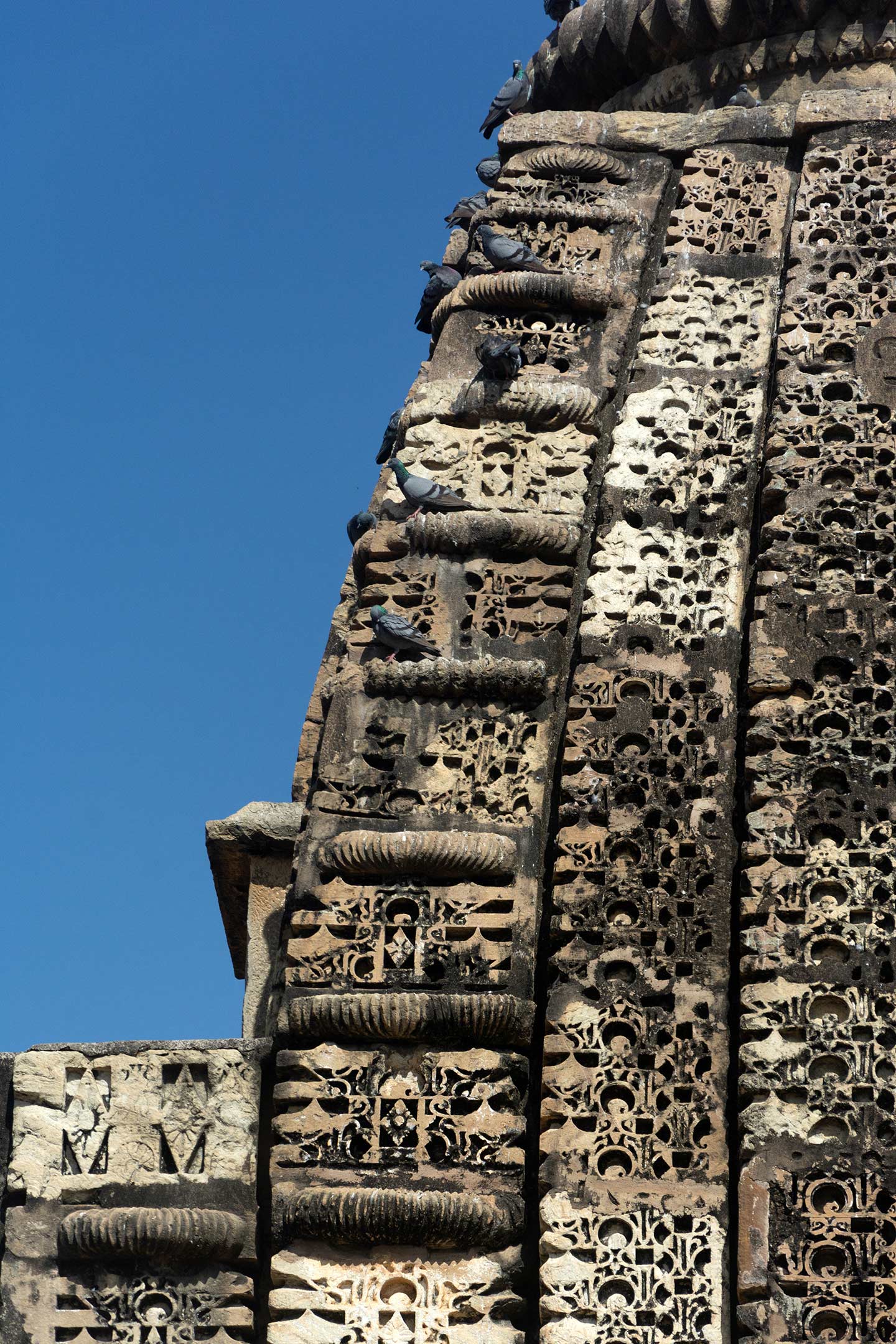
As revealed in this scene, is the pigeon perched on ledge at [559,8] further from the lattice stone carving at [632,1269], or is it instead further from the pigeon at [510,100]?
the lattice stone carving at [632,1269]

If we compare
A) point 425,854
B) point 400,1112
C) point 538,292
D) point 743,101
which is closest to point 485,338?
point 538,292

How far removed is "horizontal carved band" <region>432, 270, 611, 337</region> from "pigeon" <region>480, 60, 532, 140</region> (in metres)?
2.58

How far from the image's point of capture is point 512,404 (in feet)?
40.4

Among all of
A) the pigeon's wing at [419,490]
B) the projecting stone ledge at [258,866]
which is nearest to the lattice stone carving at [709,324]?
the pigeon's wing at [419,490]

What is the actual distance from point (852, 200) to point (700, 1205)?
5556 mm

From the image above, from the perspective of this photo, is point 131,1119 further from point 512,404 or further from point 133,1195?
point 512,404

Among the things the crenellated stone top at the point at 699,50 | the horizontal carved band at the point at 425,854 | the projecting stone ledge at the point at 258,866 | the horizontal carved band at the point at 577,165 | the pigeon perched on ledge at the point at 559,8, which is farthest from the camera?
the pigeon perched on ledge at the point at 559,8

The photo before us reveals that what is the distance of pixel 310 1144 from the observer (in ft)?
32.5

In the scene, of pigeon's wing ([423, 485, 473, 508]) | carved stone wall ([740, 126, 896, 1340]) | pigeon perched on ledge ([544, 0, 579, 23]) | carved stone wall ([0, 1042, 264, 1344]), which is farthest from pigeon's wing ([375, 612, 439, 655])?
pigeon perched on ledge ([544, 0, 579, 23])

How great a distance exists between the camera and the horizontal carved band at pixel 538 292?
42.1 ft

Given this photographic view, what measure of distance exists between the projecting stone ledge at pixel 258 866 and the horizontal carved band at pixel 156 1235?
1.85m

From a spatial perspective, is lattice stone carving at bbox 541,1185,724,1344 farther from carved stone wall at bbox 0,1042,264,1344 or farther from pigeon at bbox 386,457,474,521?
pigeon at bbox 386,457,474,521

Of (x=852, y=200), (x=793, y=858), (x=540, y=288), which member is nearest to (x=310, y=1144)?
(x=793, y=858)

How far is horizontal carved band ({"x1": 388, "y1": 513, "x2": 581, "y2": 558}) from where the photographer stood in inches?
456
